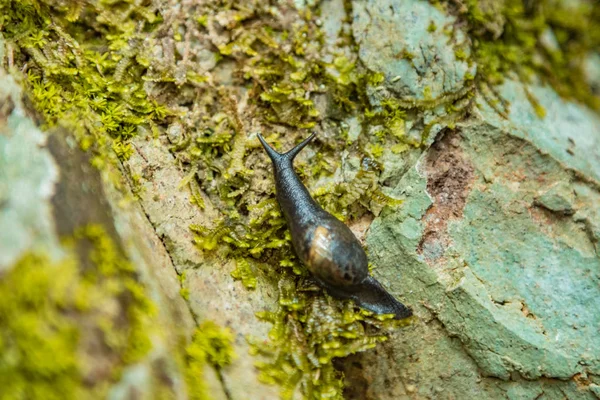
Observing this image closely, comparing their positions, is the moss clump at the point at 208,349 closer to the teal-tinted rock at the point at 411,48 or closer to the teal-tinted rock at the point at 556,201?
the teal-tinted rock at the point at 411,48

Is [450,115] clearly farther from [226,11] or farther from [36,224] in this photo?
[36,224]

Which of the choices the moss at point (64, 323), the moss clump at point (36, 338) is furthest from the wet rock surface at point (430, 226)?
the moss clump at point (36, 338)

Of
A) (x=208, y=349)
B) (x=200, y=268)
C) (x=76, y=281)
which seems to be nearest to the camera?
(x=76, y=281)

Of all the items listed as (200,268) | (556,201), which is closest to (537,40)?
(556,201)

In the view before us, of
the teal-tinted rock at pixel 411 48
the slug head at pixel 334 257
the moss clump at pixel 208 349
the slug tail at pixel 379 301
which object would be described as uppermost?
the teal-tinted rock at pixel 411 48

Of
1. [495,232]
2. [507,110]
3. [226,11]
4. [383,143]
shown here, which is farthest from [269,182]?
[507,110]

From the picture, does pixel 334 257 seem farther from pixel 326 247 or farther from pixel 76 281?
pixel 76 281
